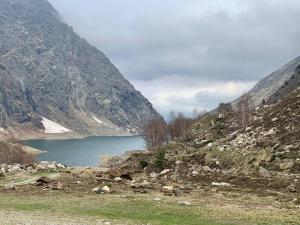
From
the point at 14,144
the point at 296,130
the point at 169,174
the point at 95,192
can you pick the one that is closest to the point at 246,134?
the point at 296,130

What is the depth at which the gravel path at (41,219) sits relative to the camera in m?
29.0

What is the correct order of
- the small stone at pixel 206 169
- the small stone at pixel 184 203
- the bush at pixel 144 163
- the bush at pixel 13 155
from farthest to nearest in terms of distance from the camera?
the bush at pixel 13 155
the bush at pixel 144 163
the small stone at pixel 206 169
the small stone at pixel 184 203

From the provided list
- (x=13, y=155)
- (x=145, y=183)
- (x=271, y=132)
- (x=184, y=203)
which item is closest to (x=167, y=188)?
(x=145, y=183)

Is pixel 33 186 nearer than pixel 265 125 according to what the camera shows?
Yes

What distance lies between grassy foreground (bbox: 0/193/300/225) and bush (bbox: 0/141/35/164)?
110 metres

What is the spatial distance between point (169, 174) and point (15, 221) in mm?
33707

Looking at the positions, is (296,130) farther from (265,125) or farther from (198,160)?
(198,160)

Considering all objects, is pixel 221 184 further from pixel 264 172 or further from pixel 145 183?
pixel 145 183

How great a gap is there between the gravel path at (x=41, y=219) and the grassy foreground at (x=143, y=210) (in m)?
1.18

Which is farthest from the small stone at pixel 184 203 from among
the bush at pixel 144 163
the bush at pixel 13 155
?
the bush at pixel 13 155

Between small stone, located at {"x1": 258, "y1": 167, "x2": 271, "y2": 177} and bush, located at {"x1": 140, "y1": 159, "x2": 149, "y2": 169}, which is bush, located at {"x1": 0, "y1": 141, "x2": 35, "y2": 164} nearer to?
bush, located at {"x1": 140, "y1": 159, "x2": 149, "y2": 169}

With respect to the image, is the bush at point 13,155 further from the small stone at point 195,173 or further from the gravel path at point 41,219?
the gravel path at point 41,219

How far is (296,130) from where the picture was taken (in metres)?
66.6

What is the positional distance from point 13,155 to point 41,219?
427 feet
